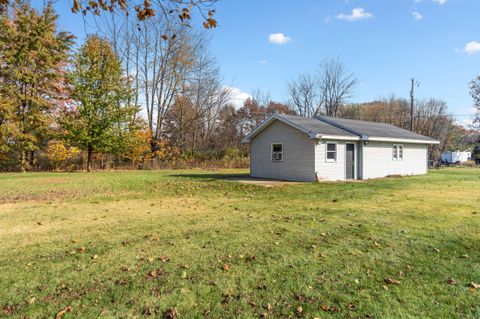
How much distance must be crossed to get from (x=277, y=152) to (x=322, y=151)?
8.75 feet

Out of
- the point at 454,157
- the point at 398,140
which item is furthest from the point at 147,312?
the point at 454,157

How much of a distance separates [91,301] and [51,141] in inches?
895

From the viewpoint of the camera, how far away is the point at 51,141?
22172 mm

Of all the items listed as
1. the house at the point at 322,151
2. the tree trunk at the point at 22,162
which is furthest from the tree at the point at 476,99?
the tree trunk at the point at 22,162

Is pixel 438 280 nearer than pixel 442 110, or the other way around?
pixel 438 280

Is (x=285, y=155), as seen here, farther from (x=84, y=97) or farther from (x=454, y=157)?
(x=454, y=157)

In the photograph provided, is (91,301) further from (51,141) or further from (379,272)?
(51,141)

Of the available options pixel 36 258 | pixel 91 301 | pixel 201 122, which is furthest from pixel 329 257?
pixel 201 122

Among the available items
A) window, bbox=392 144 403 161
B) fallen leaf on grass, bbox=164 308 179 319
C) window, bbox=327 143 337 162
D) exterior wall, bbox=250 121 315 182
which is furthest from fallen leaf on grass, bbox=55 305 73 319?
window, bbox=392 144 403 161

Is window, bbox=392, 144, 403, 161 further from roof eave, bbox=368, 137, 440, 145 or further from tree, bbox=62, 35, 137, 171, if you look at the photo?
tree, bbox=62, 35, 137, 171

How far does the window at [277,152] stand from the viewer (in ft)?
55.8

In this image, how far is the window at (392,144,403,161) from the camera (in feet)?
63.5

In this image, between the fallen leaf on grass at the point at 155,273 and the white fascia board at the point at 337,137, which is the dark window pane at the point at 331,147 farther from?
the fallen leaf on grass at the point at 155,273

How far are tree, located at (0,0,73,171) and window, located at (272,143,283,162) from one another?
15809mm
